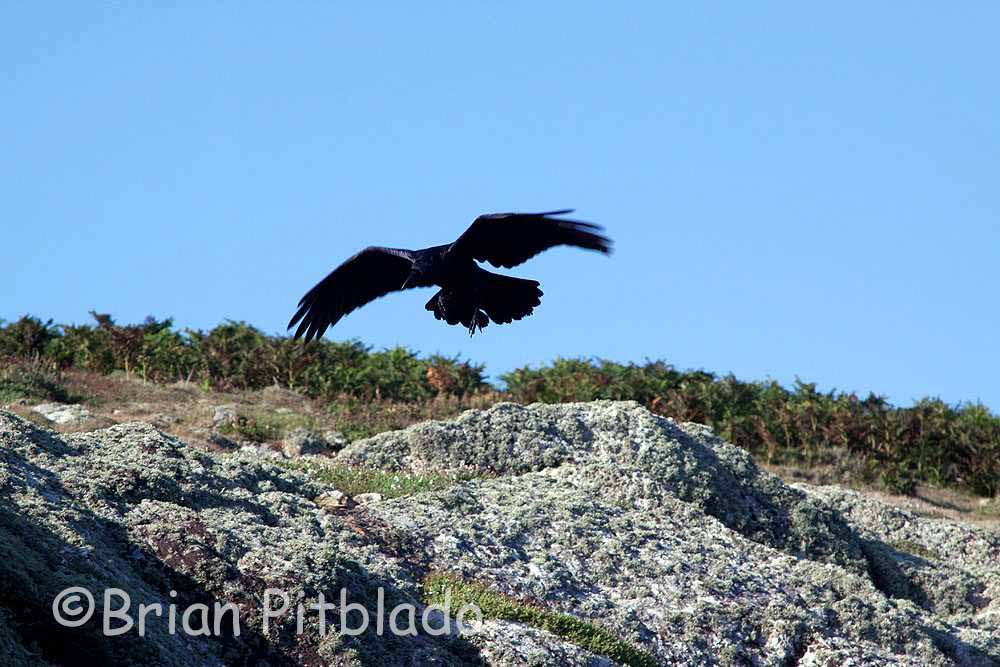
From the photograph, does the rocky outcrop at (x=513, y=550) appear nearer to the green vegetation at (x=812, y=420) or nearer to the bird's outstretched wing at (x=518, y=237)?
the bird's outstretched wing at (x=518, y=237)

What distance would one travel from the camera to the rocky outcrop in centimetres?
870

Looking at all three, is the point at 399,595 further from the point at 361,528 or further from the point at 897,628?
the point at 897,628

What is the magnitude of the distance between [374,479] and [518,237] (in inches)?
109

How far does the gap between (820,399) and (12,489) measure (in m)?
13.7

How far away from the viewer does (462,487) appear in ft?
41.9

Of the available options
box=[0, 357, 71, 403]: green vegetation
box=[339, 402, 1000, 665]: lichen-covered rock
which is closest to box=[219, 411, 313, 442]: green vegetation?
box=[339, 402, 1000, 665]: lichen-covered rock

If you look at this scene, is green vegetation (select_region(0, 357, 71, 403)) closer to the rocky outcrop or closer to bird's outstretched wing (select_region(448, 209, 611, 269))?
the rocky outcrop

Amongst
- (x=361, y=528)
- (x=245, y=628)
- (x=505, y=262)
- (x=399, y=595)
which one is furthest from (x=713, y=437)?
(x=245, y=628)

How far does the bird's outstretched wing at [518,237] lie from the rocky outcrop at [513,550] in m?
1.61

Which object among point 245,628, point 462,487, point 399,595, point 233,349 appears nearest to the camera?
point 245,628
